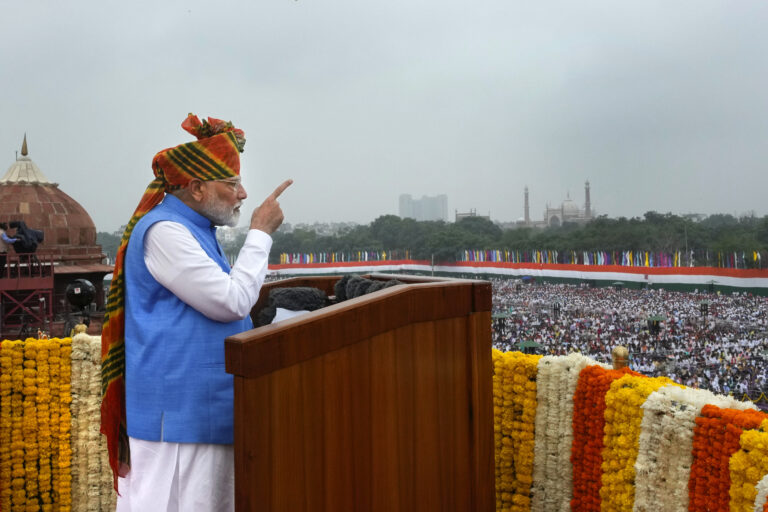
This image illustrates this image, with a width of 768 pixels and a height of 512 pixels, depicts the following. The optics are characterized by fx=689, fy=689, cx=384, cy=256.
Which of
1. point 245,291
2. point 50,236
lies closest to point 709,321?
point 50,236

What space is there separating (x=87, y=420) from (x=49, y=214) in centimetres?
2014

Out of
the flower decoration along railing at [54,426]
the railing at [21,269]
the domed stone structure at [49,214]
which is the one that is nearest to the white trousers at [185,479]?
the flower decoration along railing at [54,426]

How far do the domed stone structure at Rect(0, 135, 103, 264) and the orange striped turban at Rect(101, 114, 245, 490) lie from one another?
21137 mm

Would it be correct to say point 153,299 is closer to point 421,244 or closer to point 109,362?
point 109,362

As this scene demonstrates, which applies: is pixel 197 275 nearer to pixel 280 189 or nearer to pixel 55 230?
pixel 280 189

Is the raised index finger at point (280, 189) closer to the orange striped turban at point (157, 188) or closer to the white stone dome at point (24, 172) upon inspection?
the orange striped turban at point (157, 188)

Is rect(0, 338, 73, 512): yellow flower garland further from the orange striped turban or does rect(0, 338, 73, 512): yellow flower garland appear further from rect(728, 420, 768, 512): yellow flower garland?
rect(728, 420, 768, 512): yellow flower garland

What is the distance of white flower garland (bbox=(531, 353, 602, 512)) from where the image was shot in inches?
121

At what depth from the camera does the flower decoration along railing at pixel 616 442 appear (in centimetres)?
229

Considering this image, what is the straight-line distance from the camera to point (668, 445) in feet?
8.41

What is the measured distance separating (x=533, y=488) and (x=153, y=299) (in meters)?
2.20

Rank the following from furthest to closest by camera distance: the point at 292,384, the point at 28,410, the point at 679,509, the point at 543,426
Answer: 1. the point at 28,410
2. the point at 543,426
3. the point at 679,509
4. the point at 292,384

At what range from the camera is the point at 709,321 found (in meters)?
26.4

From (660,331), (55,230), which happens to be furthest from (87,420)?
(660,331)
